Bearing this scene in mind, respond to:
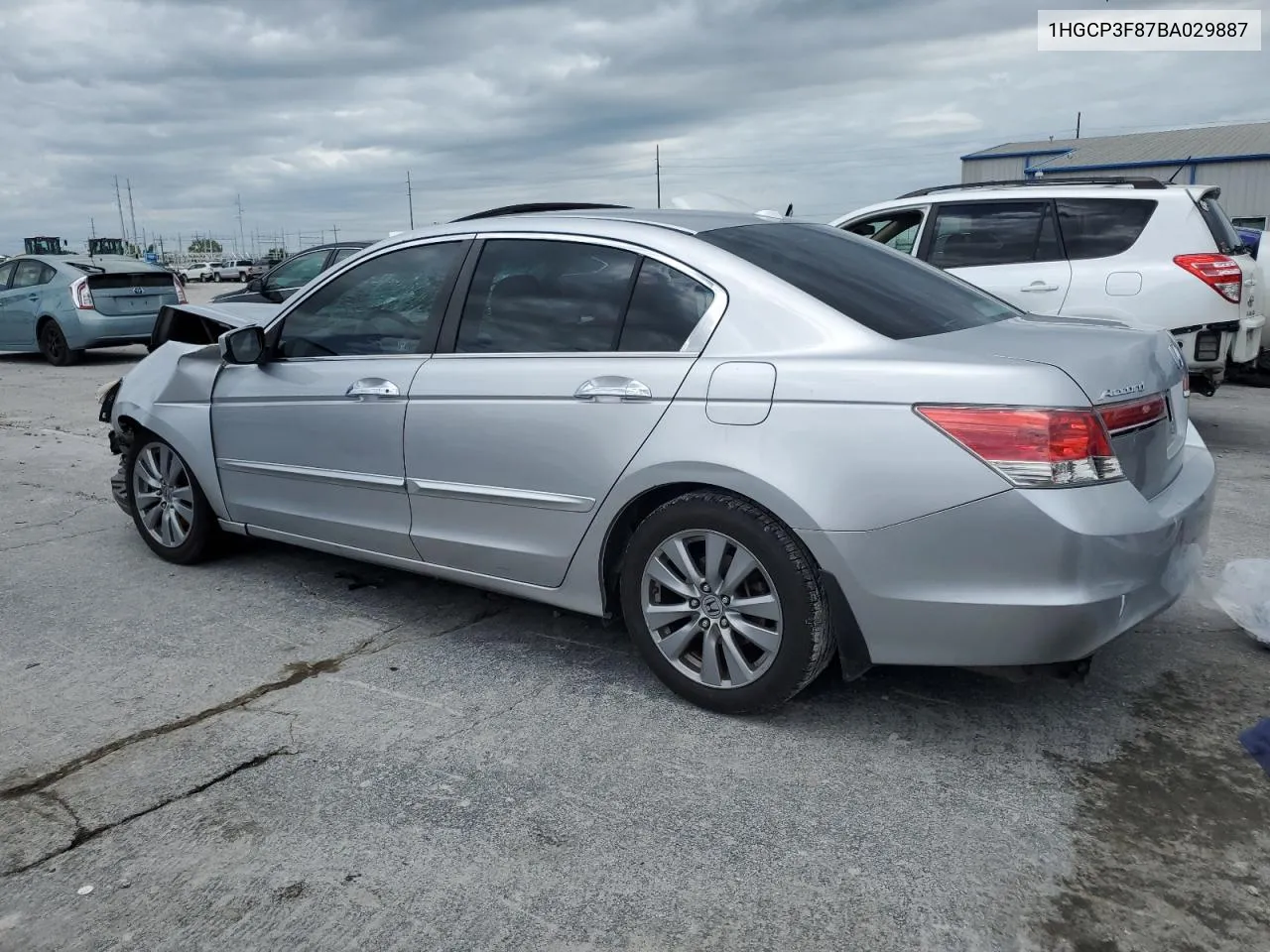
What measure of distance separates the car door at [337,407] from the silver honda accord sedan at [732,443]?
0.01 metres

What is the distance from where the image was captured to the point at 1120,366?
319cm

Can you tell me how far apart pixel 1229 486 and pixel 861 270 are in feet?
12.7

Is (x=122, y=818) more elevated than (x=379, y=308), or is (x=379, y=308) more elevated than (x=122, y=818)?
(x=379, y=308)

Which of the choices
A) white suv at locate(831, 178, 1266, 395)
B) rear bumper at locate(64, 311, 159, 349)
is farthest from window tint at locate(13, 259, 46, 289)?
white suv at locate(831, 178, 1266, 395)

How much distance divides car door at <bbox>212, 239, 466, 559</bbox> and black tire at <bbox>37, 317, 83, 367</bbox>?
11.2m

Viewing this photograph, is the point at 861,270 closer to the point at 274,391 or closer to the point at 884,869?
the point at 884,869

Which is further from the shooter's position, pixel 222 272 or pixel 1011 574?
pixel 222 272

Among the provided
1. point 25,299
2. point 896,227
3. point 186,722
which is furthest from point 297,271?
point 186,722

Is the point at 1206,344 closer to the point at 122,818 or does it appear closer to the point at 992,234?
the point at 992,234

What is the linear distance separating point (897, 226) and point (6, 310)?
41.5ft

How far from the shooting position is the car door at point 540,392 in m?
3.57

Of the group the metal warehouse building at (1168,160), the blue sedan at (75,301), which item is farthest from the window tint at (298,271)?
the metal warehouse building at (1168,160)

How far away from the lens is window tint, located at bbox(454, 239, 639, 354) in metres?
3.77

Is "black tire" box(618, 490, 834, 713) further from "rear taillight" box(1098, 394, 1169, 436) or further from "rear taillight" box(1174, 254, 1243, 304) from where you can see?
"rear taillight" box(1174, 254, 1243, 304)
